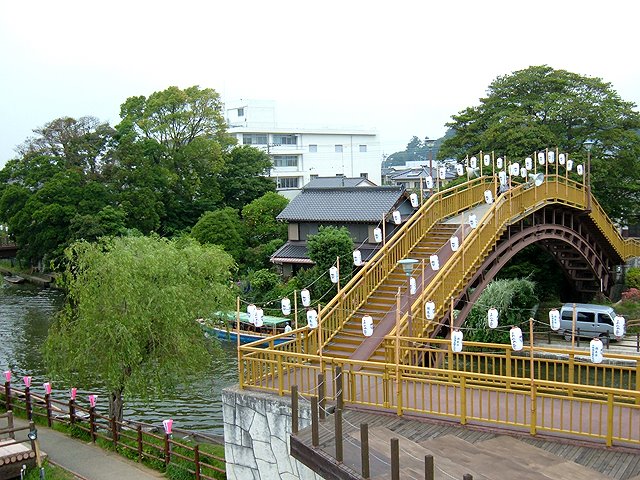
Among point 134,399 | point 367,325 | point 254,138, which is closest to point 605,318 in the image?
point 367,325

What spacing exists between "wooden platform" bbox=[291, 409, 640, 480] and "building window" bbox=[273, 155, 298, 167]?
59693 millimetres

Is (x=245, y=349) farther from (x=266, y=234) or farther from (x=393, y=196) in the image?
(x=266, y=234)

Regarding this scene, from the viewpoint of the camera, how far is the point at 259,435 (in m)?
13.4

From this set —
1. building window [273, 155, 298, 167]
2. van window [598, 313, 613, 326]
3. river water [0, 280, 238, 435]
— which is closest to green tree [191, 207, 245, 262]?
river water [0, 280, 238, 435]

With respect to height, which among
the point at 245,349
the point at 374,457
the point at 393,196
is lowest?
the point at 374,457

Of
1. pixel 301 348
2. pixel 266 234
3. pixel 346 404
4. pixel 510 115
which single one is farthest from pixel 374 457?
pixel 266 234

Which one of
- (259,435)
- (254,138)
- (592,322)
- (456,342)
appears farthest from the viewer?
(254,138)

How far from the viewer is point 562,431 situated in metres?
11.4

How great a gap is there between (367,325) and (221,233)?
28056 mm

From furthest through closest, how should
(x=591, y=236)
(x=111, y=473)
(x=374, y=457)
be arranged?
(x=591, y=236), (x=111, y=473), (x=374, y=457)

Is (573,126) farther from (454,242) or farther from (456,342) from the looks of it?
(456,342)

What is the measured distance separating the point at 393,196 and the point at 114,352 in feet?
74.1

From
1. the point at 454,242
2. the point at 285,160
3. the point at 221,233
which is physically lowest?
the point at 454,242

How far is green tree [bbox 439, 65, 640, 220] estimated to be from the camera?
36.8 metres
